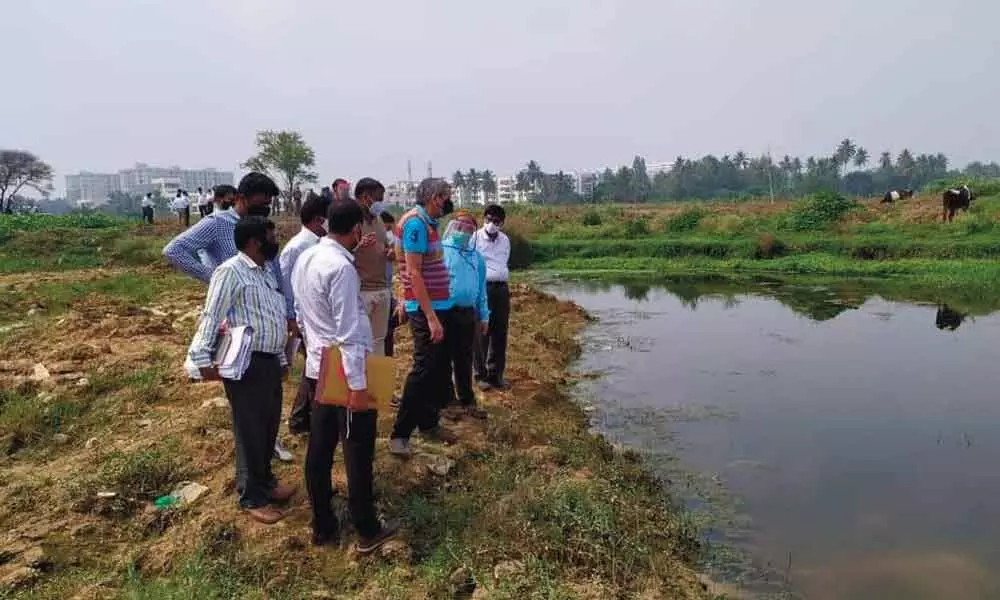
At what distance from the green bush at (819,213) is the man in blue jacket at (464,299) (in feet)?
69.5

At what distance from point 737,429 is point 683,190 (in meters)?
78.0

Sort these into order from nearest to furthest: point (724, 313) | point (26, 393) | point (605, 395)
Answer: point (26, 393) < point (605, 395) < point (724, 313)

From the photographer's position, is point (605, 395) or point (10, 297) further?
point (10, 297)

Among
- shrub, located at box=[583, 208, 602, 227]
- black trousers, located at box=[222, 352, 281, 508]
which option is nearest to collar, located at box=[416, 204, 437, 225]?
black trousers, located at box=[222, 352, 281, 508]

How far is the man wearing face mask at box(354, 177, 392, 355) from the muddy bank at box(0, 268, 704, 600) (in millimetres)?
798

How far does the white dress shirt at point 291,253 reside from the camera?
12.9ft

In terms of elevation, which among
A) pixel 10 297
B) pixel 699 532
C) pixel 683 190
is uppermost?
pixel 683 190

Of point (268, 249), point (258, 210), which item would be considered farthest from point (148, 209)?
point (268, 249)

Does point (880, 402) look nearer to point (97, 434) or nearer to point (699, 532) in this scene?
point (699, 532)

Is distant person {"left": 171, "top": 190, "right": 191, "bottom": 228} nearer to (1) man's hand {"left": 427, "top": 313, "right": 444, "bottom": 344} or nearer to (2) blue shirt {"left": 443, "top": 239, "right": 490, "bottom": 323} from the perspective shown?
(2) blue shirt {"left": 443, "top": 239, "right": 490, "bottom": 323}

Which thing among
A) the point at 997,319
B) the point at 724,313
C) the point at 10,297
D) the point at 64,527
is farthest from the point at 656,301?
the point at 64,527

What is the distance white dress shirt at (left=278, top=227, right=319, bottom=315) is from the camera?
3.93 metres

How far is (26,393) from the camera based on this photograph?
5.49m

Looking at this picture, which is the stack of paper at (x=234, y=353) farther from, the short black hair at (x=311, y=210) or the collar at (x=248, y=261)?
the short black hair at (x=311, y=210)
